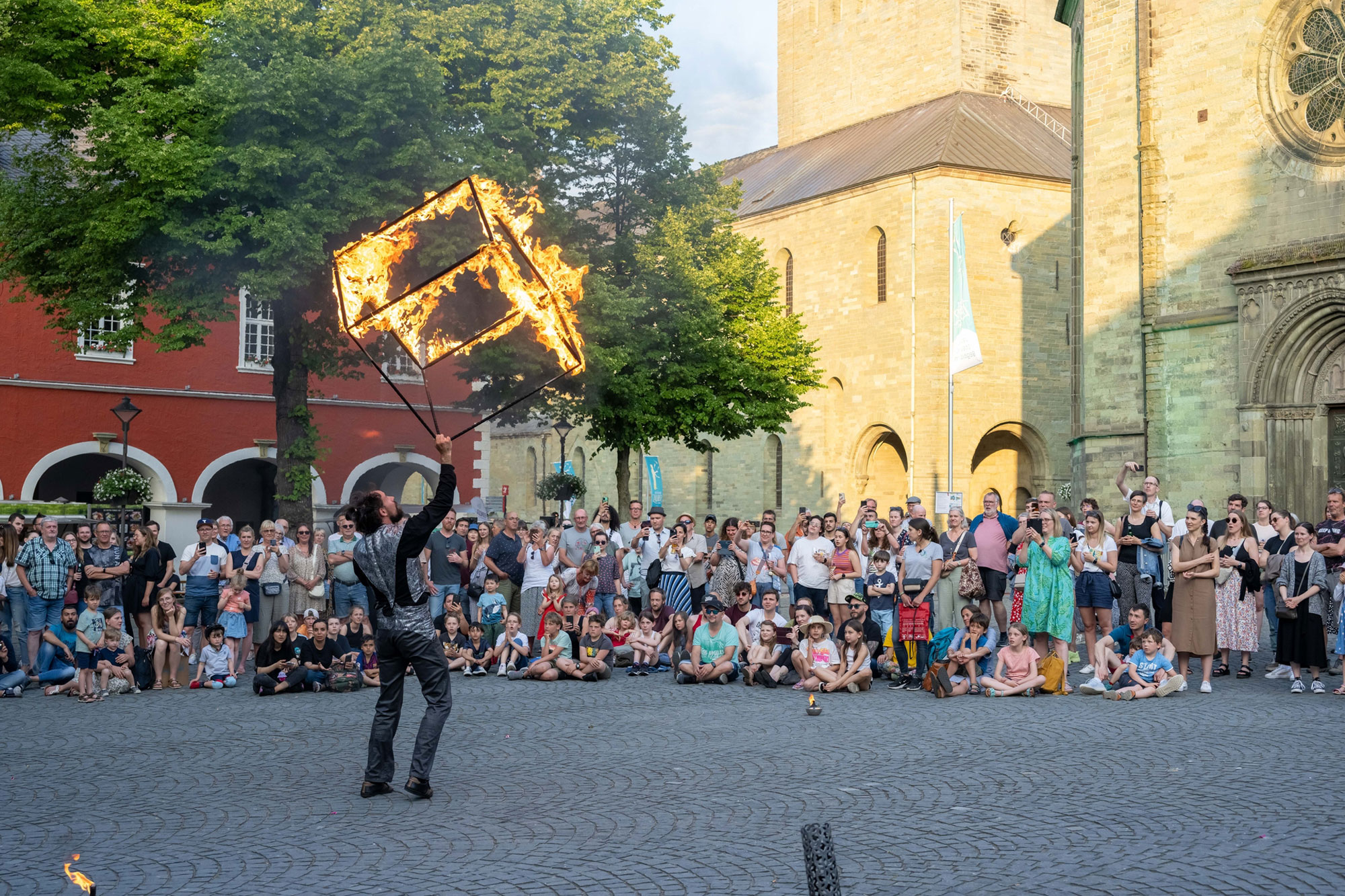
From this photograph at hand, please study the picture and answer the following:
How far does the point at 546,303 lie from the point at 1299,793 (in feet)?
22.7

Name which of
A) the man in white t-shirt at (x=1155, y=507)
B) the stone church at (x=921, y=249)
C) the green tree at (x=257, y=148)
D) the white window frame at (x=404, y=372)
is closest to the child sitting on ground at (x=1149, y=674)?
the man in white t-shirt at (x=1155, y=507)

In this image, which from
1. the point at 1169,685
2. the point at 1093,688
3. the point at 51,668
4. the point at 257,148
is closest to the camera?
the point at 1169,685

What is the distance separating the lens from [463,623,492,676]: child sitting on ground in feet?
52.1

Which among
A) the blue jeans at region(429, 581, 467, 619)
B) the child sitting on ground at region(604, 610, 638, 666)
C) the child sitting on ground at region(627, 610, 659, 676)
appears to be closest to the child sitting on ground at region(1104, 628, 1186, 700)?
the child sitting on ground at region(627, 610, 659, 676)

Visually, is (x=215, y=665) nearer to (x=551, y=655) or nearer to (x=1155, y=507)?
(x=551, y=655)

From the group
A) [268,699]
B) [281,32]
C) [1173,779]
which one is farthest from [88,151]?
[1173,779]

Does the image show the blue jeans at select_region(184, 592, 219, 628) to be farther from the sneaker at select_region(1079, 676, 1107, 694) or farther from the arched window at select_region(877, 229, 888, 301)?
the arched window at select_region(877, 229, 888, 301)

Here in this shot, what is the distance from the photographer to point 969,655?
44.8 ft

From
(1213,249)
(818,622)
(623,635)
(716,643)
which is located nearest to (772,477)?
(1213,249)

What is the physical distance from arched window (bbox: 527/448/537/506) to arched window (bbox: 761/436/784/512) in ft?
77.8

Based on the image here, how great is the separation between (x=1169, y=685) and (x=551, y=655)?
665 cm

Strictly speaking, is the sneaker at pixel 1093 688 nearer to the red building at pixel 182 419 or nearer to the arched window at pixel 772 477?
the red building at pixel 182 419

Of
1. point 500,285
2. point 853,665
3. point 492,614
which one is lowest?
point 853,665

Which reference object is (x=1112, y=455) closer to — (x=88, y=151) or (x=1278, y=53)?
(x=1278, y=53)
